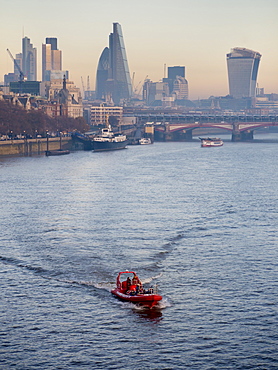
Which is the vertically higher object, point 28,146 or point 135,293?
point 28,146

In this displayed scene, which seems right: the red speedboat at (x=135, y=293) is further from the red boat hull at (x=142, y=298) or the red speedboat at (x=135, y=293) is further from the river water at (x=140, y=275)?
the river water at (x=140, y=275)

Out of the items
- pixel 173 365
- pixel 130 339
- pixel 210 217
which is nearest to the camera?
pixel 173 365

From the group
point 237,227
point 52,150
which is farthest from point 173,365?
point 52,150

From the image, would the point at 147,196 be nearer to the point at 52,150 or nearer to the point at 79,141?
the point at 52,150

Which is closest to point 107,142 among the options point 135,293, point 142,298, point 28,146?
point 28,146

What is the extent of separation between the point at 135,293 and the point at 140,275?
12.9ft

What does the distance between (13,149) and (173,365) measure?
3273 inches

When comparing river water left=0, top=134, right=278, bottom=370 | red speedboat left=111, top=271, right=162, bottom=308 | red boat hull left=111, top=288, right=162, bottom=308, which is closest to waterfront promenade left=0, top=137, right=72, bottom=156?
river water left=0, top=134, right=278, bottom=370

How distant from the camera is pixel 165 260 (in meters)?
37.6

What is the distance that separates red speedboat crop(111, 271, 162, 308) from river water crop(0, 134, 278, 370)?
346mm

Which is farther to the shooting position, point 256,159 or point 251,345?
point 256,159

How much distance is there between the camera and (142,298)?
30594 millimetres

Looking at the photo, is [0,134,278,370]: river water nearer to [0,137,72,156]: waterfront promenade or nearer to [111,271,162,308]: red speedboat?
[111,271,162,308]: red speedboat

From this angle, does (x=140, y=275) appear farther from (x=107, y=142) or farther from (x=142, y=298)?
(x=107, y=142)
